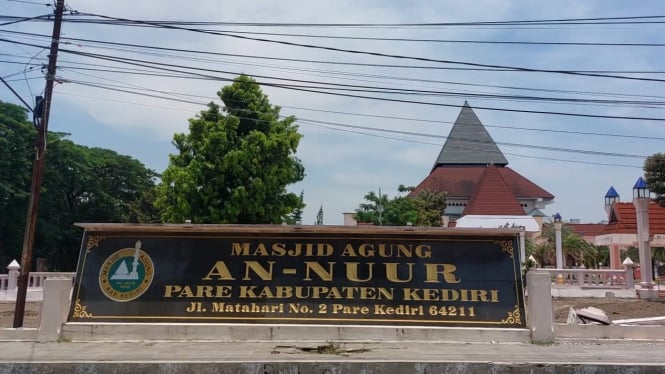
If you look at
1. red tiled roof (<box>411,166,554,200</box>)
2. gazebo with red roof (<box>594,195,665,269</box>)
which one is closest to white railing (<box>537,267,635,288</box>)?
gazebo with red roof (<box>594,195,665,269</box>)

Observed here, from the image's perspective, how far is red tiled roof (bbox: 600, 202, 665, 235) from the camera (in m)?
27.8

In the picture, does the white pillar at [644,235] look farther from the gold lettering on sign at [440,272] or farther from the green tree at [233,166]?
the gold lettering on sign at [440,272]

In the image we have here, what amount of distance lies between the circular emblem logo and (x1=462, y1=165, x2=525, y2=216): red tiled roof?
36.0 m

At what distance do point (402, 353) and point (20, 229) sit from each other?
37.9 m

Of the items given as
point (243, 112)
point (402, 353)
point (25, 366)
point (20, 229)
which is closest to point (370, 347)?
point (402, 353)

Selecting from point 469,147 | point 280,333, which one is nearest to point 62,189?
point 280,333

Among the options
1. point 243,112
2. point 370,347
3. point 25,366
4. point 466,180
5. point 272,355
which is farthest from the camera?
point 466,180

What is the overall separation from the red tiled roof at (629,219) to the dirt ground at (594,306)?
30.6 ft

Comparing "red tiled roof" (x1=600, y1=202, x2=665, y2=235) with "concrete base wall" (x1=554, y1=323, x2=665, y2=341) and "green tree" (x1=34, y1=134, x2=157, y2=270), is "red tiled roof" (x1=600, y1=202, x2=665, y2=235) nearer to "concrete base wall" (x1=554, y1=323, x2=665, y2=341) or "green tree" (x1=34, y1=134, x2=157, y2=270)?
"concrete base wall" (x1=554, y1=323, x2=665, y2=341)

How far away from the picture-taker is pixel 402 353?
27.2 feet

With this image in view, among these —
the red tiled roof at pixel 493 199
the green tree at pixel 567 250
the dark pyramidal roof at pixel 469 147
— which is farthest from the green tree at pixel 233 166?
the dark pyramidal roof at pixel 469 147

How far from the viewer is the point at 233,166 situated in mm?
23297

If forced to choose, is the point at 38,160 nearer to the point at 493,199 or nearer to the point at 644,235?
the point at 644,235

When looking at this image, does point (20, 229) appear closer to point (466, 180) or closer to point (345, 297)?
point (345, 297)
